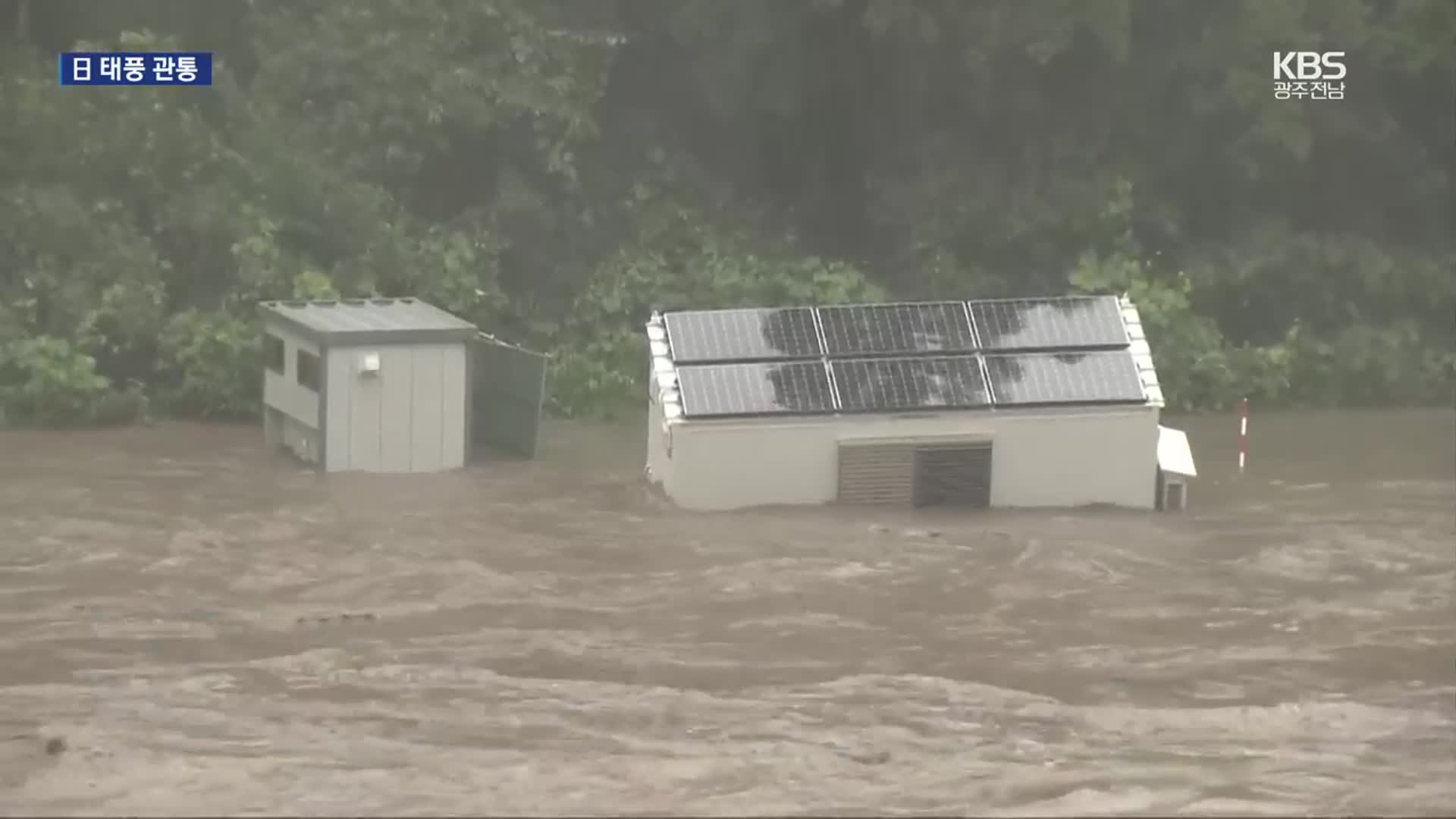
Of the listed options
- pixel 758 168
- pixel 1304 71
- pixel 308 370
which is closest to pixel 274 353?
pixel 308 370

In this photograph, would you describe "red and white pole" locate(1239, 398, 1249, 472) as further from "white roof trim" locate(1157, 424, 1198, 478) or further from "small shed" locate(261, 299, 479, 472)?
"small shed" locate(261, 299, 479, 472)

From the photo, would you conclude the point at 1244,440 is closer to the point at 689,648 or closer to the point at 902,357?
the point at 902,357

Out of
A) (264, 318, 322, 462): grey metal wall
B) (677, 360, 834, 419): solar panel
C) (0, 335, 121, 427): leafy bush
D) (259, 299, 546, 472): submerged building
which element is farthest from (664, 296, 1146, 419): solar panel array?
(0, 335, 121, 427): leafy bush

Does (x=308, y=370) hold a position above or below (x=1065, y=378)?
below

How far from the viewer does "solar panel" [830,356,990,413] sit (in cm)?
1959

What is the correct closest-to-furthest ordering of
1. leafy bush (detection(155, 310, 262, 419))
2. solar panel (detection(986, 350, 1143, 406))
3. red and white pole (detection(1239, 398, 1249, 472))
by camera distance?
solar panel (detection(986, 350, 1143, 406)) < red and white pole (detection(1239, 398, 1249, 472)) < leafy bush (detection(155, 310, 262, 419))

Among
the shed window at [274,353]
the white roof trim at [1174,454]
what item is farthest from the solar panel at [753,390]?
the shed window at [274,353]

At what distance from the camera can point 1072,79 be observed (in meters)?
30.2

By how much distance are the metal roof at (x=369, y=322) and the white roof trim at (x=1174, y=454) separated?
6487 millimetres

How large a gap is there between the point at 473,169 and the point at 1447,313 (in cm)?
1328

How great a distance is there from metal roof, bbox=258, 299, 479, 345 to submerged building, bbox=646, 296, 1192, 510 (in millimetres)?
2117

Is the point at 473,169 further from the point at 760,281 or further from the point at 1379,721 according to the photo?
the point at 1379,721

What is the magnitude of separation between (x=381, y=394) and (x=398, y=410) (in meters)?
0.23

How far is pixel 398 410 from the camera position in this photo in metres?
20.8
